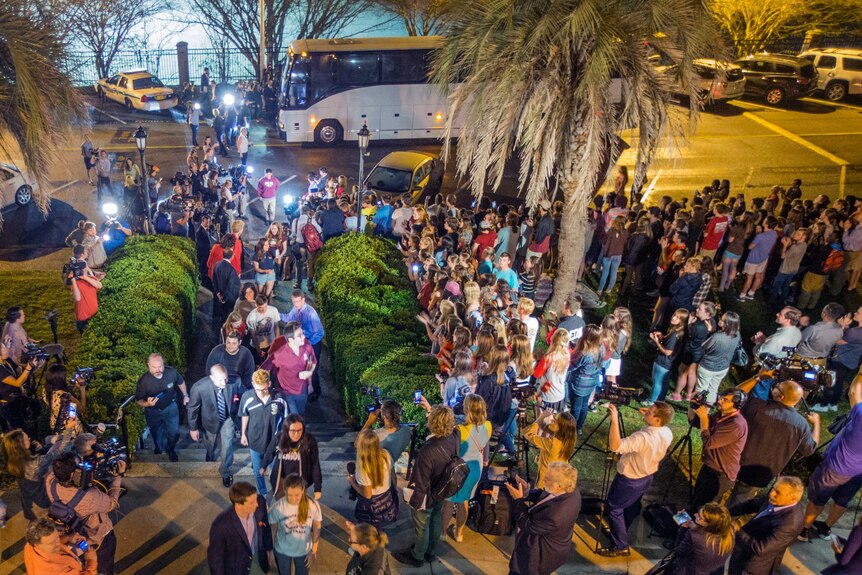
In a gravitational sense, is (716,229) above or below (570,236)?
below

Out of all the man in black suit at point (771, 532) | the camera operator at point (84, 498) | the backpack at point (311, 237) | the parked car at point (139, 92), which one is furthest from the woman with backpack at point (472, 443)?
the parked car at point (139, 92)

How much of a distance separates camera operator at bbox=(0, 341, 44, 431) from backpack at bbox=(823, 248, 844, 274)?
37.5 ft

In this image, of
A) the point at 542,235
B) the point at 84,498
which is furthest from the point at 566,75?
the point at 84,498

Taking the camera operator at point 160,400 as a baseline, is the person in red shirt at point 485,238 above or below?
above

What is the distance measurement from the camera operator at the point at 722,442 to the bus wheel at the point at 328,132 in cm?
1952

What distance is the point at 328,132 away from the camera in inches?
968

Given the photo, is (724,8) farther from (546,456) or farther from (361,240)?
(546,456)

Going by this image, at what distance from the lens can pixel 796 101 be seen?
1176 inches

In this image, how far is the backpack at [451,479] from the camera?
6.02 meters

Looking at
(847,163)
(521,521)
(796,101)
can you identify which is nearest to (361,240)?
(521,521)

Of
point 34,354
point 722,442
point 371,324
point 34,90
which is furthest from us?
point 371,324

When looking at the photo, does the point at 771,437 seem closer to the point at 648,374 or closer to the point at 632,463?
the point at 632,463

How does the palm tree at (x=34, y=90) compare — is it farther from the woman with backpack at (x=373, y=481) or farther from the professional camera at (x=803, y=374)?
the professional camera at (x=803, y=374)

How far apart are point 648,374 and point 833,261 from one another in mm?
3828
